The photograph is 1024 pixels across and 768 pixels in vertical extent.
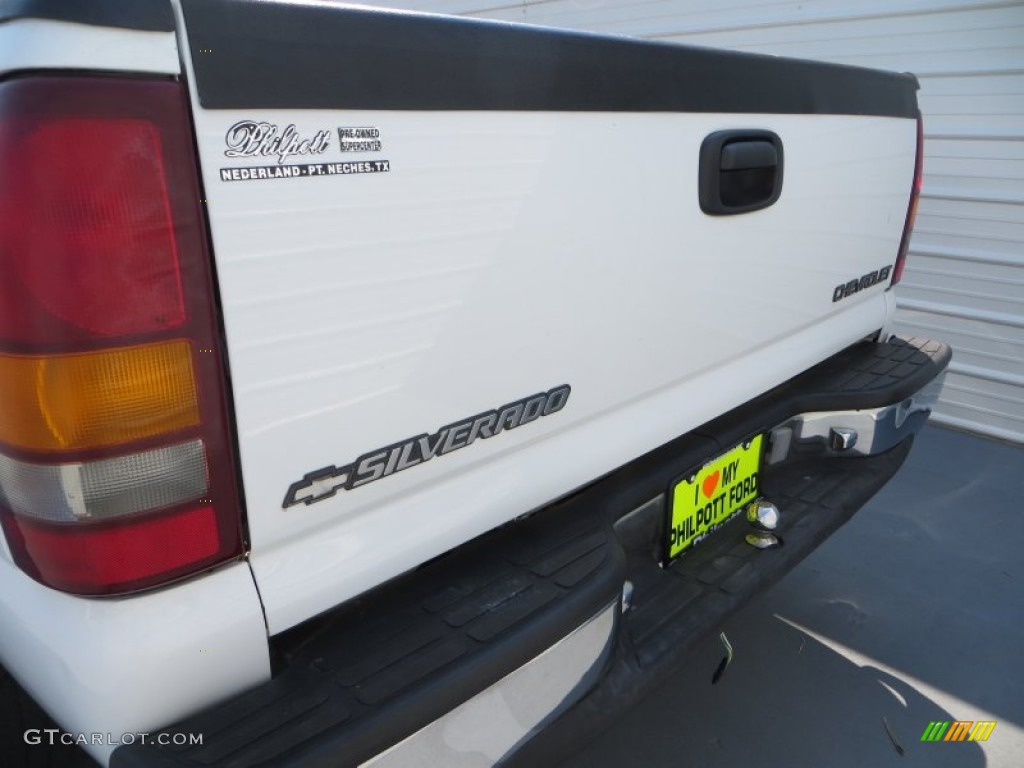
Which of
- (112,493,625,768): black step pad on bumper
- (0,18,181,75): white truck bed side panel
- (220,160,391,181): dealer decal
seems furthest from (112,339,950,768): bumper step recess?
(0,18,181,75): white truck bed side panel

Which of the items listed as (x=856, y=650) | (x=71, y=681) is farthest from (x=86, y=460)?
(x=856, y=650)

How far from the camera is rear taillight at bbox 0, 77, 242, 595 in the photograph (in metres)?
0.94

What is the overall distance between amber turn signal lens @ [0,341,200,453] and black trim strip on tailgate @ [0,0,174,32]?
389 millimetres

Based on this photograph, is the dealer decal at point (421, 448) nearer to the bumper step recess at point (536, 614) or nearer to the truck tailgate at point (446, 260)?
the truck tailgate at point (446, 260)

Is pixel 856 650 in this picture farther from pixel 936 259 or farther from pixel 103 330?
pixel 936 259

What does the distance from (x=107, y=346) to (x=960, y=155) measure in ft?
15.1

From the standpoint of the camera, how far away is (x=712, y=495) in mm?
2057

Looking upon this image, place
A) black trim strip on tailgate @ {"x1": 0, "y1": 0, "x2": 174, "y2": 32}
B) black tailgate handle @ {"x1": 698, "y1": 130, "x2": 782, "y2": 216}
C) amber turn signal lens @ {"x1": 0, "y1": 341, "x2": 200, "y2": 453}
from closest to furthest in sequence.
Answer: black trim strip on tailgate @ {"x1": 0, "y1": 0, "x2": 174, "y2": 32} → amber turn signal lens @ {"x1": 0, "y1": 341, "x2": 200, "y2": 453} → black tailgate handle @ {"x1": 698, "y1": 130, "x2": 782, "y2": 216}

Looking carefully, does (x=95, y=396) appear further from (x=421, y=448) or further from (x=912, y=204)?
(x=912, y=204)

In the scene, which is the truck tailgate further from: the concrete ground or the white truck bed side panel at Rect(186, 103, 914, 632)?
the concrete ground

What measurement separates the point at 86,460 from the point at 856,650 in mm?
2473

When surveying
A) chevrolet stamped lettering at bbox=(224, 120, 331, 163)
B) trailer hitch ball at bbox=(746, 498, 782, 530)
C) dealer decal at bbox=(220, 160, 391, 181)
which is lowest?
trailer hitch ball at bbox=(746, 498, 782, 530)

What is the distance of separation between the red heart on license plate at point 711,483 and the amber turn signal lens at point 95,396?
1.34 metres

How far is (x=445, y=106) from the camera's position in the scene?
48.7 inches
